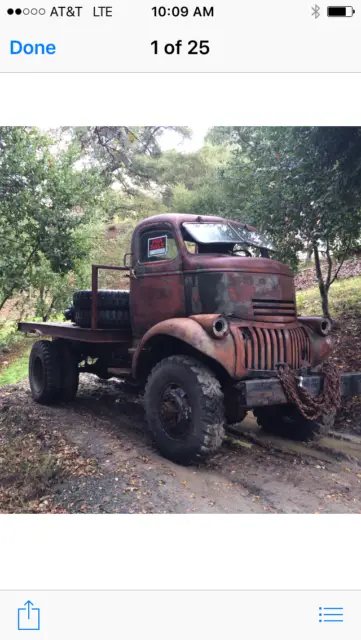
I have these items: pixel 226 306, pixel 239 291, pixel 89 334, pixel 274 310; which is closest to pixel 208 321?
pixel 226 306

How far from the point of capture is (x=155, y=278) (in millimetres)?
5785

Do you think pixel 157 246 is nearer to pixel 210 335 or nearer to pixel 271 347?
pixel 210 335

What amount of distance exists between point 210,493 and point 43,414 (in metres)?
3.49

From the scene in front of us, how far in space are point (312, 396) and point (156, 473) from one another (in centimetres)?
171

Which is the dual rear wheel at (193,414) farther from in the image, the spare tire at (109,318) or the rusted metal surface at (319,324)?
the spare tire at (109,318)

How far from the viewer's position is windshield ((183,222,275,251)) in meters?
5.62

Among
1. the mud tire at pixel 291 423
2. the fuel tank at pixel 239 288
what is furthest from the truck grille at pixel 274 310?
the mud tire at pixel 291 423

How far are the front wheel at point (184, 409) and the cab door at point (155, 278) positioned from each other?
78 centimetres

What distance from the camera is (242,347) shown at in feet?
15.5

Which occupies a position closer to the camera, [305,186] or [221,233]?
[221,233]
